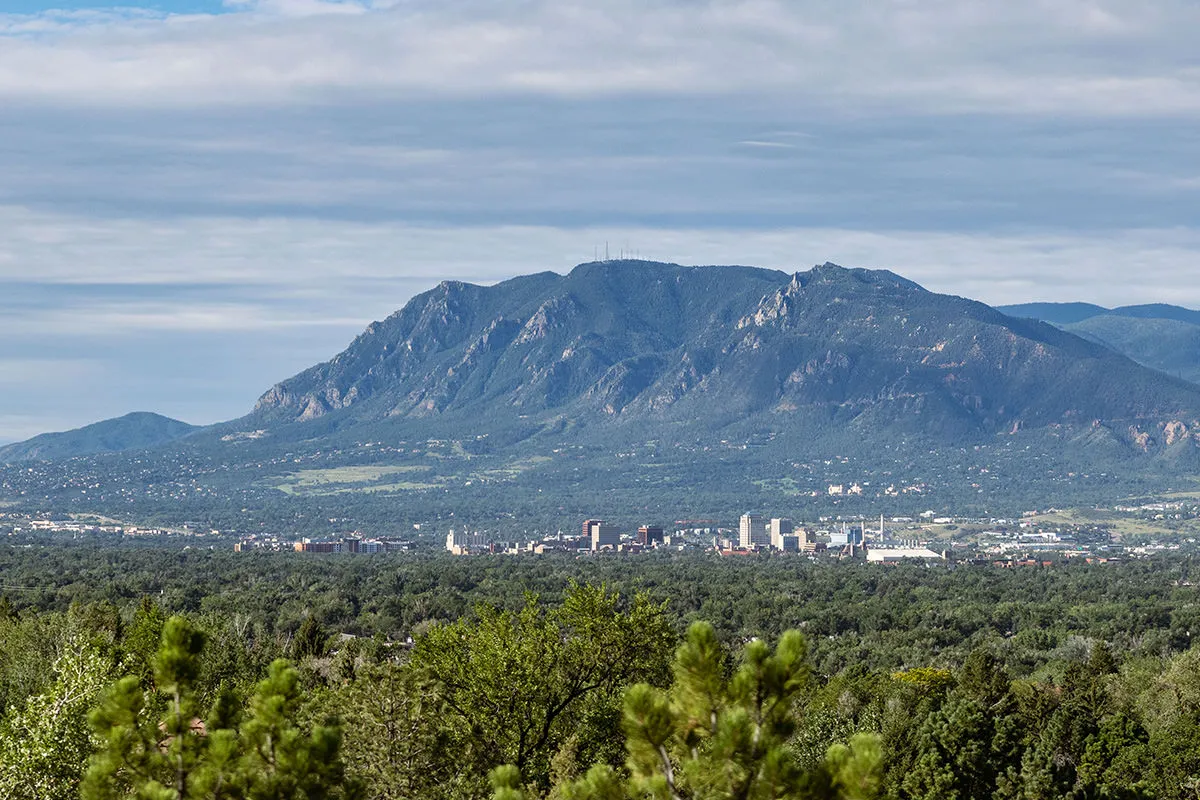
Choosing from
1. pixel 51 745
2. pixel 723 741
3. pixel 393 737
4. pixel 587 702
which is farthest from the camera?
pixel 587 702

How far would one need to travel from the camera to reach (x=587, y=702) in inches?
1860

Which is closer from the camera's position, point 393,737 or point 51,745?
point 51,745

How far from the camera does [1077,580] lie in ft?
618

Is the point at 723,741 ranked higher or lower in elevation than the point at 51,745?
higher

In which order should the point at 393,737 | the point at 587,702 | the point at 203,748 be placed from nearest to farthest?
the point at 203,748 < the point at 393,737 < the point at 587,702

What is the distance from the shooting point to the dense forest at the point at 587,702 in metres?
22.8

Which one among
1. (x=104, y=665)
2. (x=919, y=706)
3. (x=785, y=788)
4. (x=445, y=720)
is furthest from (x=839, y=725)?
(x=785, y=788)

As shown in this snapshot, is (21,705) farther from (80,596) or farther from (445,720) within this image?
(80,596)

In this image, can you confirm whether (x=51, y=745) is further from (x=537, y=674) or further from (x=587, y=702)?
(x=587, y=702)

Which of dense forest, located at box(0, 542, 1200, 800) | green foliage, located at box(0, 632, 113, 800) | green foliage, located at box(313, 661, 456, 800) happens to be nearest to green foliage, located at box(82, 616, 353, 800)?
dense forest, located at box(0, 542, 1200, 800)

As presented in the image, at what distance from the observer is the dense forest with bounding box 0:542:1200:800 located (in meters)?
22.8

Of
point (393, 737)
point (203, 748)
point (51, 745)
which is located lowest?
point (393, 737)

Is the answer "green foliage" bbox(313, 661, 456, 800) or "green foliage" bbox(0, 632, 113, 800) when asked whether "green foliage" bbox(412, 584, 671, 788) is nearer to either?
"green foliage" bbox(313, 661, 456, 800)

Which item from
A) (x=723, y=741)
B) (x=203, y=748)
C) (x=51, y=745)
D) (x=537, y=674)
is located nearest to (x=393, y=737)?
(x=537, y=674)
